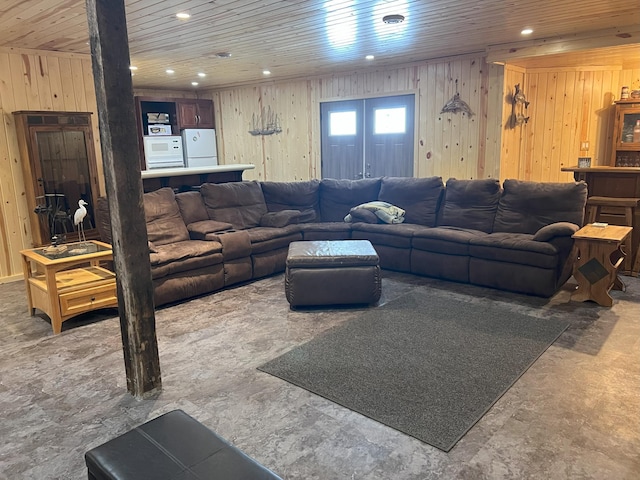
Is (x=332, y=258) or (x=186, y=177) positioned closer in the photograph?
(x=332, y=258)

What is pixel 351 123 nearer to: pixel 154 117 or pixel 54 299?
pixel 154 117

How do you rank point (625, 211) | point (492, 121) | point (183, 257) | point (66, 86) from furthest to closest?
point (492, 121) < point (66, 86) < point (625, 211) < point (183, 257)

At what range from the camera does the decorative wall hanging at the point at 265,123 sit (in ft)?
26.9

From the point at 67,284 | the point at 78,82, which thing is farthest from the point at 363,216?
the point at 78,82

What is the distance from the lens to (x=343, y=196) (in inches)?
236

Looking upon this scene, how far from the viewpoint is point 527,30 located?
4652mm

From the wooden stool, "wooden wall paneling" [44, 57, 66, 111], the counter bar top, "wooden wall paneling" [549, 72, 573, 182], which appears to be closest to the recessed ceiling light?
the wooden stool

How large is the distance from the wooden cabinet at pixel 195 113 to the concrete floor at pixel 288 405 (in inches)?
217

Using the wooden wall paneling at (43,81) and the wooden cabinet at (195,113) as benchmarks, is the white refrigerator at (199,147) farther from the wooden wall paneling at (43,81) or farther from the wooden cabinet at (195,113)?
the wooden wall paneling at (43,81)

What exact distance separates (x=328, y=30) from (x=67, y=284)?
3.16 m

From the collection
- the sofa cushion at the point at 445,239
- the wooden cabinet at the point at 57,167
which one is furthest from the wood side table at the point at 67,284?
the sofa cushion at the point at 445,239

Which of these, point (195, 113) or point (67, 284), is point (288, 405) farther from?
point (195, 113)

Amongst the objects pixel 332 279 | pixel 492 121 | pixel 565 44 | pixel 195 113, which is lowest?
pixel 332 279

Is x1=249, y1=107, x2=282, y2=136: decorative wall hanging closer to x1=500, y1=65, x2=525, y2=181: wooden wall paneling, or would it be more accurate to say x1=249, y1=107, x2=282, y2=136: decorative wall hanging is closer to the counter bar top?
the counter bar top
